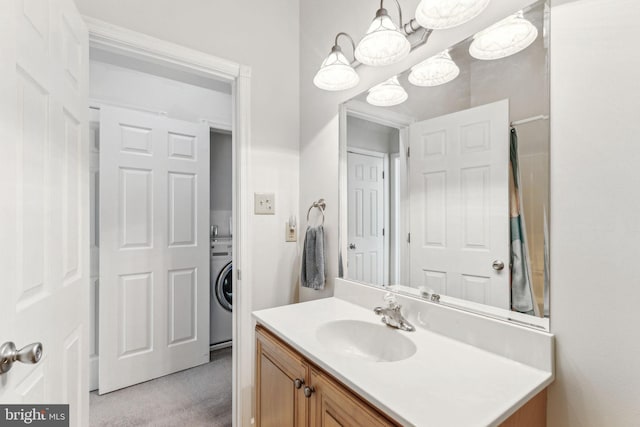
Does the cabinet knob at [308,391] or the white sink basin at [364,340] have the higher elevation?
the white sink basin at [364,340]

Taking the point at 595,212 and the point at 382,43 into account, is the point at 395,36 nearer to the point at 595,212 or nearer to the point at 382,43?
the point at 382,43

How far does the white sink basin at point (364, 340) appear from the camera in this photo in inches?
44.1

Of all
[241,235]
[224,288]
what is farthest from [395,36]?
[224,288]

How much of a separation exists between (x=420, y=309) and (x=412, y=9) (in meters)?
1.20

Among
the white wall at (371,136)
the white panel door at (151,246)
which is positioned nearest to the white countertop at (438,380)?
the white wall at (371,136)

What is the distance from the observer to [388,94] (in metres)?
1.38

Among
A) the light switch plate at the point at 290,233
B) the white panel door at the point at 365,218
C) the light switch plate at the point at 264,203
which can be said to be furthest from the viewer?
the light switch plate at the point at 290,233

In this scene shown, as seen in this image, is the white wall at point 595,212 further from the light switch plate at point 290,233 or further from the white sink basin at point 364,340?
the light switch plate at point 290,233

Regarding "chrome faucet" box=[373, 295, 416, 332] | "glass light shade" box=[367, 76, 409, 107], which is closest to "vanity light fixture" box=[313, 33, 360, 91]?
"glass light shade" box=[367, 76, 409, 107]

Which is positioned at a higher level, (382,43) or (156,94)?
(156,94)

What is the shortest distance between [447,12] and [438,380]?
3.44 feet

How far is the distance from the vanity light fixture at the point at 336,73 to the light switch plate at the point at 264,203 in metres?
0.71

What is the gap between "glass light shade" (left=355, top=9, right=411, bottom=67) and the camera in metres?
1.11

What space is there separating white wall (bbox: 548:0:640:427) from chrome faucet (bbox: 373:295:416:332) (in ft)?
1.46
